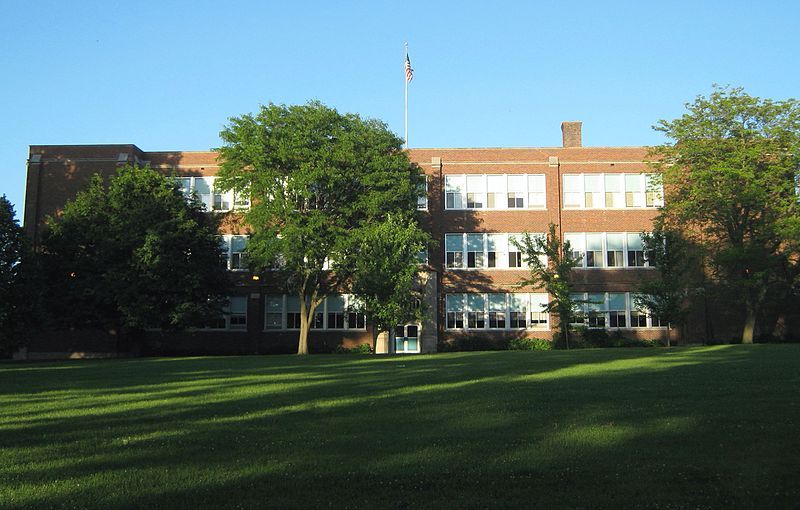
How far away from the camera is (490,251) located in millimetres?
47625

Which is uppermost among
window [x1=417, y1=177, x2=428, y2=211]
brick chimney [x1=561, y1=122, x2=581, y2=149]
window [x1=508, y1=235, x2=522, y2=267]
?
brick chimney [x1=561, y1=122, x2=581, y2=149]

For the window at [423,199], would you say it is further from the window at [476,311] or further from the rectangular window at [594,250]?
the rectangular window at [594,250]

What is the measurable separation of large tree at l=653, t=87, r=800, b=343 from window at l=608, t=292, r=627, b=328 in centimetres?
562

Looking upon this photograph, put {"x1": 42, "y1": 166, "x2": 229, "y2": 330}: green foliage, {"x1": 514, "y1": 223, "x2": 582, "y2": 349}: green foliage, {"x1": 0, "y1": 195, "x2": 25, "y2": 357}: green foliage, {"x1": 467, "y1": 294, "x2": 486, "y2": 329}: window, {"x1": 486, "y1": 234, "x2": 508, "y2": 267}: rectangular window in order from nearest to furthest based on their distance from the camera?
1. {"x1": 0, "y1": 195, "x2": 25, "y2": 357}: green foliage
2. {"x1": 42, "y1": 166, "x2": 229, "y2": 330}: green foliage
3. {"x1": 514, "y1": 223, "x2": 582, "y2": 349}: green foliage
4. {"x1": 467, "y1": 294, "x2": 486, "y2": 329}: window
5. {"x1": 486, "y1": 234, "x2": 508, "y2": 267}: rectangular window

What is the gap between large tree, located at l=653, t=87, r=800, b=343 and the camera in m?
Result: 40.9

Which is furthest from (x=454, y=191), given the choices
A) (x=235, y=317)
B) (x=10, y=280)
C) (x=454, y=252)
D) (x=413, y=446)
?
(x=413, y=446)

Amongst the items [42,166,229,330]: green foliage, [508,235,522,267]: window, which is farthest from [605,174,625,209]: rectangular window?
[42,166,229,330]: green foliage

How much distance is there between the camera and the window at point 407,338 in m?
47.1

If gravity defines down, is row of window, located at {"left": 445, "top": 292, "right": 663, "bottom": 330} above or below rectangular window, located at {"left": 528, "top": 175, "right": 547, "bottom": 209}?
below

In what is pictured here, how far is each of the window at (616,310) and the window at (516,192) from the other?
326 inches

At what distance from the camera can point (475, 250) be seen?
47656 millimetres

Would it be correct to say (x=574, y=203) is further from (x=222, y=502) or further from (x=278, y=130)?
(x=222, y=502)

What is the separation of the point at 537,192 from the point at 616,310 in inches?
361

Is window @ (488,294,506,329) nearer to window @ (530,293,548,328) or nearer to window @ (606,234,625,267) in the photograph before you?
window @ (530,293,548,328)
